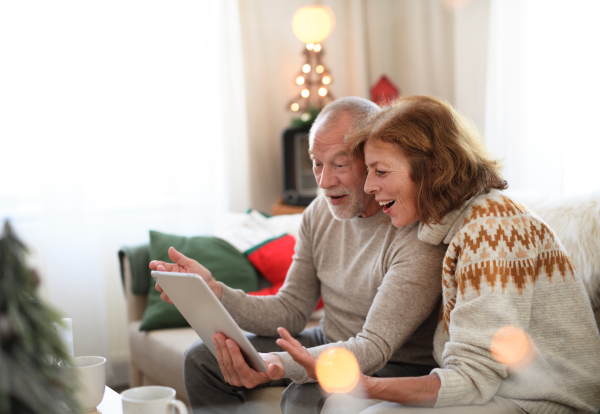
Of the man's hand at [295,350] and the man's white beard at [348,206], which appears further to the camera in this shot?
the man's white beard at [348,206]

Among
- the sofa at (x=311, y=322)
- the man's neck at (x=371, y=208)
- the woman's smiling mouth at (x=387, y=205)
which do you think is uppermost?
the woman's smiling mouth at (x=387, y=205)

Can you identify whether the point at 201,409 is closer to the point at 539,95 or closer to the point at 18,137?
the point at 18,137

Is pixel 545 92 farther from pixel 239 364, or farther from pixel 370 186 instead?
pixel 239 364

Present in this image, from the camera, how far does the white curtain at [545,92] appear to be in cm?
232

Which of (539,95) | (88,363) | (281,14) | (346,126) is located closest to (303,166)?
(281,14)

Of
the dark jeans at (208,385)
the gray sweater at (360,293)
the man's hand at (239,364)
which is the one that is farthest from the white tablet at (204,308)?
the dark jeans at (208,385)

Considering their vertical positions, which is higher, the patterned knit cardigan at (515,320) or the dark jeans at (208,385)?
the patterned knit cardigan at (515,320)

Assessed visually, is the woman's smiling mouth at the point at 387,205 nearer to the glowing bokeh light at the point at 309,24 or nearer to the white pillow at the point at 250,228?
the white pillow at the point at 250,228

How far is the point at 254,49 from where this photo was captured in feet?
10.1

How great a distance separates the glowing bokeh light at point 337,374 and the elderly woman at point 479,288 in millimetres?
29

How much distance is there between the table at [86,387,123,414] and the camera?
3.38ft

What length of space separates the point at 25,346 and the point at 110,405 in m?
0.58

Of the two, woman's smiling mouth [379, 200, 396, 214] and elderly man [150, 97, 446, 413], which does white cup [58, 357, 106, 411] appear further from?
woman's smiling mouth [379, 200, 396, 214]

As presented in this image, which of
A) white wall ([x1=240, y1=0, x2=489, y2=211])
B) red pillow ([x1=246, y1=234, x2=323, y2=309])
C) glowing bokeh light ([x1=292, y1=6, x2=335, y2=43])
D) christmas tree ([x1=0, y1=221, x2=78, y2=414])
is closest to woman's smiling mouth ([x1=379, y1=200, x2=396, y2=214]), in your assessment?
christmas tree ([x1=0, y1=221, x2=78, y2=414])
